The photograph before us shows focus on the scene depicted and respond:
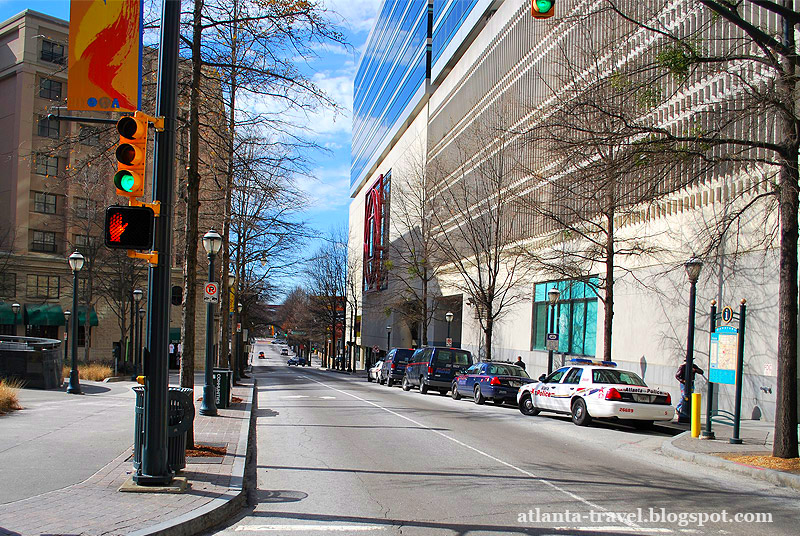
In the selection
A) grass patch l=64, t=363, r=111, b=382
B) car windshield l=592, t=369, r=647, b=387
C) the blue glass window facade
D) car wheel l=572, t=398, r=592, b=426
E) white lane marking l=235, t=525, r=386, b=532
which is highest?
the blue glass window facade

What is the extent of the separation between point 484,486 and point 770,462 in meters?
5.31

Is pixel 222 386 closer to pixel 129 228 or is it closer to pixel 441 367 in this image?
pixel 129 228

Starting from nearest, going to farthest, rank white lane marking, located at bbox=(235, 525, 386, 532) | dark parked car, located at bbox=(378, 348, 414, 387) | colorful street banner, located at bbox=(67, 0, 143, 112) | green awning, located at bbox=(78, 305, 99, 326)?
white lane marking, located at bbox=(235, 525, 386, 532) < colorful street banner, located at bbox=(67, 0, 143, 112) < dark parked car, located at bbox=(378, 348, 414, 387) < green awning, located at bbox=(78, 305, 99, 326)

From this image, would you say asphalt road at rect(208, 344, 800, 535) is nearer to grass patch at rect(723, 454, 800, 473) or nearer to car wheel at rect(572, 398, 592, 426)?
grass patch at rect(723, 454, 800, 473)

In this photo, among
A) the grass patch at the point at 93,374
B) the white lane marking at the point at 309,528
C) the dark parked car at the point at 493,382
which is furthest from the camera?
the grass patch at the point at 93,374

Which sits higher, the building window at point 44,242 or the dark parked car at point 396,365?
the building window at point 44,242

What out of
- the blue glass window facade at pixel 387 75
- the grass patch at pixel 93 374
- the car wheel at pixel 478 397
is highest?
the blue glass window facade at pixel 387 75

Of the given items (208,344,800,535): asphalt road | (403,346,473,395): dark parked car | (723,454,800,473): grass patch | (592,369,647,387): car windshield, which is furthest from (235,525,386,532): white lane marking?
(403,346,473,395): dark parked car

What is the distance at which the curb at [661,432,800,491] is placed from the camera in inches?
400

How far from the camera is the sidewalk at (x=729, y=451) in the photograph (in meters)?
10.4

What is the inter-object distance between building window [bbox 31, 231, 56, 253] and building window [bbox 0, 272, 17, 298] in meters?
3.12

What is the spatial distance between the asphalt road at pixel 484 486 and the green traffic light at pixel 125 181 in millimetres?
3761

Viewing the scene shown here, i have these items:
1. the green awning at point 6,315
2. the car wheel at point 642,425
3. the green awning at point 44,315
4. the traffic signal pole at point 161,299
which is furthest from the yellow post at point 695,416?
the green awning at point 44,315

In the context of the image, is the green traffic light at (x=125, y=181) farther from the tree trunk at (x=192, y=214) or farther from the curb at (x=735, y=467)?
the curb at (x=735, y=467)
